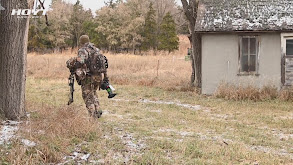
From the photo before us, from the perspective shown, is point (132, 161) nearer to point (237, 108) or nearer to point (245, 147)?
point (245, 147)

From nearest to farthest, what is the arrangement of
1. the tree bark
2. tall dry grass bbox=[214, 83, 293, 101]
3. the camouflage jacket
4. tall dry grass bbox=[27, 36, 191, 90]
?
the camouflage jacket < tall dry grass bbox=[214, 83, 293, 101] < the tree bark < tall dry grass bbox=[27, 36, 191, 90]

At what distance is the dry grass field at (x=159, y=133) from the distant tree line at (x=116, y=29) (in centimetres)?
2639

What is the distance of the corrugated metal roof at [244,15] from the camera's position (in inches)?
549

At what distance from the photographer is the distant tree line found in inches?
1544

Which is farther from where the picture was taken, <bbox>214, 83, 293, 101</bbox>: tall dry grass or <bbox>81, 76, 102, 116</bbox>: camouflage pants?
<bbox>214, 83, 293, 101</bbox>: tall dry grass

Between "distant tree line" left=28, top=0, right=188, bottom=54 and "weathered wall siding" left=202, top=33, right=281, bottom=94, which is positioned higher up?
"distant tree line" left=28, top=0, right=188, bottom=54

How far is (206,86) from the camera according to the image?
14656 millimetres

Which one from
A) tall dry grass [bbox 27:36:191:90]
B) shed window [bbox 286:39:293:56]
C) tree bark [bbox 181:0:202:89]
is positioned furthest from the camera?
tall dry grass [bbox 27:36:191:90]

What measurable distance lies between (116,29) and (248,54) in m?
27.9

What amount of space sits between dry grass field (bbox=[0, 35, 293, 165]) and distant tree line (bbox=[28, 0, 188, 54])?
26392mm

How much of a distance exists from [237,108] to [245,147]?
4964 millimetres

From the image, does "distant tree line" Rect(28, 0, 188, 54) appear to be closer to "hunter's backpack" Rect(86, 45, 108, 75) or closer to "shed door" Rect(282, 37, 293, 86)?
"shed door" Rect(282, 37, 293, 86)

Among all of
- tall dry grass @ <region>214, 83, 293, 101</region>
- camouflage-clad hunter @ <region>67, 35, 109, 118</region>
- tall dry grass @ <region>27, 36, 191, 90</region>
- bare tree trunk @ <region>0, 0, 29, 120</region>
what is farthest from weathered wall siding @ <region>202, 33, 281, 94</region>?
bare tree trunk @ <region>0, 0, 29, 120</region>

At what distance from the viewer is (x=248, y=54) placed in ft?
47.2
